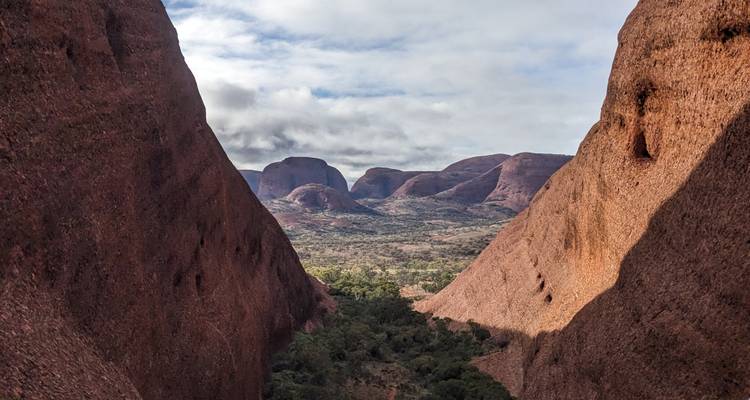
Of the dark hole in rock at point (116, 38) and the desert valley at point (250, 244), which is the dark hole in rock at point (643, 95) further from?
the dark hole in rock at point (116, 38)

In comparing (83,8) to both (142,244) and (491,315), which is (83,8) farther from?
(491,315)

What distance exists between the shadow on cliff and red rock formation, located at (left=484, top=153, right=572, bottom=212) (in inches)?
6583

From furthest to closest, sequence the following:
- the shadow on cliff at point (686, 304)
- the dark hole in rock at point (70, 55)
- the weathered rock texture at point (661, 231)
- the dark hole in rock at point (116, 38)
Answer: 1. the dark hole in rock at point (116, 38)
2. the dark hole in rock at point (70, 55)
3. the weathered rock texture at point (661, 231)
4. the shadow on cliff at point (686, 304)

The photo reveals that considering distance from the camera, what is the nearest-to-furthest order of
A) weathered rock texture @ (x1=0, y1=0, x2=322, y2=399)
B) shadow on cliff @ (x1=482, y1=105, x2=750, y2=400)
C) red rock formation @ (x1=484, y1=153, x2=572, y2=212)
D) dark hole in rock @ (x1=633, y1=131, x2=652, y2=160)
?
weathered rock texture @ (x1=0, y1=0, x2=322, y2=399), shadow on cliff @ (x1=482, y1=105, x2=750, y2=400), dark hole in rock @ (x1=633, y1=131, x2=652, y2=160), red rock formation @ (x1=484, y1=153, x2=572, y2=212)

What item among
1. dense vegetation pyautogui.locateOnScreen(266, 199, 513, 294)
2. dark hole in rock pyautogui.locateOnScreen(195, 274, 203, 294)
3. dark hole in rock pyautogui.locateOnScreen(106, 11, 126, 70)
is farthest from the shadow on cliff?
dense vegetation pyautogui.locateOnScreen(266, 199, 513, 294)

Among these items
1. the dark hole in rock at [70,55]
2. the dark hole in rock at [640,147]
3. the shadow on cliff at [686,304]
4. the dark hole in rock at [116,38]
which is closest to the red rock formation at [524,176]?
the dark hole in rock at [640,147]

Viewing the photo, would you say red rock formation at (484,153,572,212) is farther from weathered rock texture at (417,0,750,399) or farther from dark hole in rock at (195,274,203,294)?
dark hole in rock at (195,274,203,294)

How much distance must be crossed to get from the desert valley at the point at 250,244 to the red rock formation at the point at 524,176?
156390mm

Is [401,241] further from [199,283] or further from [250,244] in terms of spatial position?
[199,283]

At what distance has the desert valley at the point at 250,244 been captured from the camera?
11.5 meters

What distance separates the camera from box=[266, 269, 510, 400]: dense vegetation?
2358 centimetres

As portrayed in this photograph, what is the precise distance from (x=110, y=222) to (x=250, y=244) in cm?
1420

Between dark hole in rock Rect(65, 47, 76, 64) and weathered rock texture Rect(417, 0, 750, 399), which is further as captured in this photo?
dark hole in rock Rect(65, 47, 76, 64)

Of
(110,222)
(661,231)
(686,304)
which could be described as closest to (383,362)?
(661,231)
